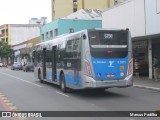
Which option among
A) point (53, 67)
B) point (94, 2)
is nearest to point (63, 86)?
point (53, 67)

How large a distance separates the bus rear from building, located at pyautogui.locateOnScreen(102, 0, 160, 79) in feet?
26.1

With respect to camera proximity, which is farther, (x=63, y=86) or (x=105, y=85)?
(x=63, y=86)

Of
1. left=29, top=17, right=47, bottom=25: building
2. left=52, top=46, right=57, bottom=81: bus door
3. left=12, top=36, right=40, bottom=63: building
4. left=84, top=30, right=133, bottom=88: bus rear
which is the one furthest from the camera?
left=29, top=17, right=47, bottom=25: building

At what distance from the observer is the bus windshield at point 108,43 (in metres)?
16.9

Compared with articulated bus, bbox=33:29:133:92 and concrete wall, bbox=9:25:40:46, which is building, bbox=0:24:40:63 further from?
articulated bus, bbox=33:29:133:92

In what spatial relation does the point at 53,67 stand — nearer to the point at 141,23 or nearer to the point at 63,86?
the point at 63,86

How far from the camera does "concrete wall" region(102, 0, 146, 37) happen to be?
27078 mm

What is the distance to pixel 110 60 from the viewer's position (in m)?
17.0

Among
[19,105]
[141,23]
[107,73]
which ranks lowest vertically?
[19,105]

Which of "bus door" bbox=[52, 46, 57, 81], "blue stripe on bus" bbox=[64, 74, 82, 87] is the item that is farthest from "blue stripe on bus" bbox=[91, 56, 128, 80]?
"bus door" bbox=[52, 46, 57, 81]

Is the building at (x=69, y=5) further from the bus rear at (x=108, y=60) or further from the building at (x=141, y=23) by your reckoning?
the bus rear at (x=108, y=60)

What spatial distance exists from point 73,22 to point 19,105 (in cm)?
3834

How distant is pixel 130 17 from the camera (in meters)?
28.6

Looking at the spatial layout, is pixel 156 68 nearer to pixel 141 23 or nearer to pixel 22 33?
pixel 141 23
